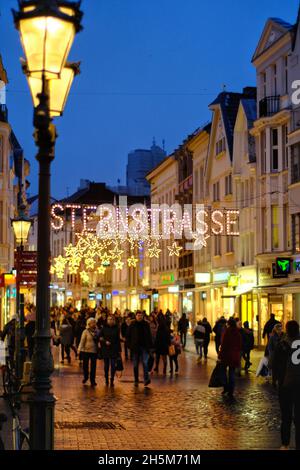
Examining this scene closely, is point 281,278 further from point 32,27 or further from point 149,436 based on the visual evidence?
point 32,27

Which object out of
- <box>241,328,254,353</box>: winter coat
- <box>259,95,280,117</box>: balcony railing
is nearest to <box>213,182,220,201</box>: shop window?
<box>259,95,280,117</box>: balcony railing

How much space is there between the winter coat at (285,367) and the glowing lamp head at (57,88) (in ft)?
17.3

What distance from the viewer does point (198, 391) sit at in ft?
72.1

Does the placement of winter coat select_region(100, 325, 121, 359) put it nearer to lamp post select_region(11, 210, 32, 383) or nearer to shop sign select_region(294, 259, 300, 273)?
lamp post select_region(11, 210, 32, 383)

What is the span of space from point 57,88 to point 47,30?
100 centimetres

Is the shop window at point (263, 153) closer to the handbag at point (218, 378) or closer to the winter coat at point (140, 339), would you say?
the winter coat at point (140, 339)

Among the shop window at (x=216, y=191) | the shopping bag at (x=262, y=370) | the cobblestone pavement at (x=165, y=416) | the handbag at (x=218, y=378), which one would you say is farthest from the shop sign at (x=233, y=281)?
the handbag at (x=218, y=378)

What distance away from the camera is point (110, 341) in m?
23.9

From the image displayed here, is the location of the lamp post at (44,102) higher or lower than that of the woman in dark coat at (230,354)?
higher

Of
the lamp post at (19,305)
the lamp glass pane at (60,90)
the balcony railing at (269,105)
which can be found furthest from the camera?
the balcony railing at (269,105)

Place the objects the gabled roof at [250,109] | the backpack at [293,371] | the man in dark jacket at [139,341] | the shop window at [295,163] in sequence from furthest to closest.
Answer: the gabled roof at [250,109], the shop window at [295,163], the man in dark jacket at [139,341], the backpack at [293,371]

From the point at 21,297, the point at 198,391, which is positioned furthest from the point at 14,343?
the point at 198,391

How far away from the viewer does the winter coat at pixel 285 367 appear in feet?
39.8
